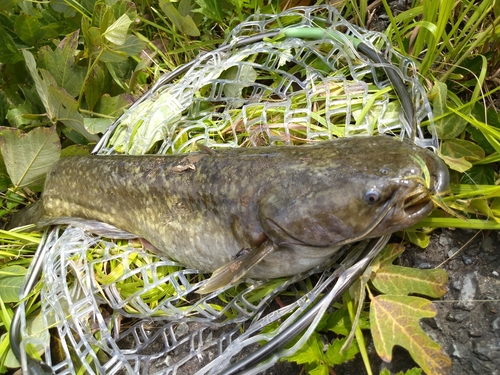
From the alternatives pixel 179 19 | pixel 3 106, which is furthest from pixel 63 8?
pixel 179 19

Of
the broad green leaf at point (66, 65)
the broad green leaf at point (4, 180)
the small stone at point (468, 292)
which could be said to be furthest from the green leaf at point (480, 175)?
the broad green leaf at point (4, 180)

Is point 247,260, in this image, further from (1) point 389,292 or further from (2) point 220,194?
(1) point 389,292

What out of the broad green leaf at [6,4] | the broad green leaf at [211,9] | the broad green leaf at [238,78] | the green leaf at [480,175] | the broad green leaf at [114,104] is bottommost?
the green leaf at [480,175]

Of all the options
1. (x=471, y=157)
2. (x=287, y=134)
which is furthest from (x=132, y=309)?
(x=471, y=157)

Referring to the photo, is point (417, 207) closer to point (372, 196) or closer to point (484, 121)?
point (372, 196)

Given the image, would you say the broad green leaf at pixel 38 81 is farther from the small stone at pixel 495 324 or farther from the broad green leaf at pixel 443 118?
the small stone at pixel 495 324

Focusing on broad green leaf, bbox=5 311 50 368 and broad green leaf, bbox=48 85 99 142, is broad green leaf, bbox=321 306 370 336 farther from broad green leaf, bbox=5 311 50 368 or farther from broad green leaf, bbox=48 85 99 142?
broad green leaf, bbox=48 85 99 142

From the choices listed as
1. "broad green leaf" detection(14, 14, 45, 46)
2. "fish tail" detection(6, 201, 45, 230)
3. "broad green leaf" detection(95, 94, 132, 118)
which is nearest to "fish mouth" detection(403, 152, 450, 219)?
"broad green leaf" detection(95, 94, 132, 118)
